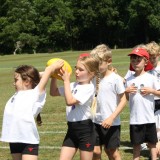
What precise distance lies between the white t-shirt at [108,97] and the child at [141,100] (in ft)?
0.76

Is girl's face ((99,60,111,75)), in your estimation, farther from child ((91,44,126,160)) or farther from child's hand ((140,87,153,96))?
child's hand ((140,87,153,96))

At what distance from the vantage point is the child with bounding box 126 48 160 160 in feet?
19.4

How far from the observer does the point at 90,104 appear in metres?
5.44

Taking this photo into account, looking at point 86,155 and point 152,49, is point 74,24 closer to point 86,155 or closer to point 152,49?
point 152,49

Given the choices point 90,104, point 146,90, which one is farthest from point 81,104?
point 146,90

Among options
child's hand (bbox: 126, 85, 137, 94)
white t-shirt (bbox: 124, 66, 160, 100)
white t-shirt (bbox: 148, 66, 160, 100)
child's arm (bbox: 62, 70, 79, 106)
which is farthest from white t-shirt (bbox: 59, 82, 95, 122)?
white t-shirt (bbox: 148, 66, 160, 100)

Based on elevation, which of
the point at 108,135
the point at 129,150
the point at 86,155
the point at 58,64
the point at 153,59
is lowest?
the point at 129,150

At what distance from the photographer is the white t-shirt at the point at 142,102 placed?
5.94 meters

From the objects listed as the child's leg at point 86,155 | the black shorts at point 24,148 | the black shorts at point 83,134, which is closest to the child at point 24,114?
the black shorts at point 24,148

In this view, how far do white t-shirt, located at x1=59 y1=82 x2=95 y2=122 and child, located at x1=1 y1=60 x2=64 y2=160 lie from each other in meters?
0.42

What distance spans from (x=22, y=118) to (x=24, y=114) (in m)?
0.05

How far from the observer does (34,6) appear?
257 ft

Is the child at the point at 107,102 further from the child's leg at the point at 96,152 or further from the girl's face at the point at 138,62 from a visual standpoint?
the girl's face at the point at 138,62

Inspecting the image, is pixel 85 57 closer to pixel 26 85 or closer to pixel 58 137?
pixel 26 85
